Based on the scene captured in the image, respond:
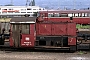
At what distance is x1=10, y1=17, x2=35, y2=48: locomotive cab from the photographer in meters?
17.5

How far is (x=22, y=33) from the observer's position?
17.6 metres

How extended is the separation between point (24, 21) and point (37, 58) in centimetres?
363

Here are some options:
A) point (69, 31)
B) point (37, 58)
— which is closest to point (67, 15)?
point (69, 31)

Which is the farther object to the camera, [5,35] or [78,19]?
[78,19]

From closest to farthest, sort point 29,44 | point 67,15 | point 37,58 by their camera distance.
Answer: point 37,58, point 29,44, point 67,15

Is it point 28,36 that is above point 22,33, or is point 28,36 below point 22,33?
below

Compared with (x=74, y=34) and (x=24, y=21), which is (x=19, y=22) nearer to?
(x=24, y=21)

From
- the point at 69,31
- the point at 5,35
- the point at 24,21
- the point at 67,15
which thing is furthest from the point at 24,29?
the point at 67,15

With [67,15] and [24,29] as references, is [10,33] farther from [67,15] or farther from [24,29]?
[67,15]

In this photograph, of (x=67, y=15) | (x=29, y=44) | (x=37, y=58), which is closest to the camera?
(x=37, y=58)

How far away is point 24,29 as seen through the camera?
17.7 meters

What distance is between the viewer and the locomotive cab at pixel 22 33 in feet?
57.6

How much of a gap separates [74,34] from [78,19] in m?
26.5

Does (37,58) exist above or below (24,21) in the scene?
below
